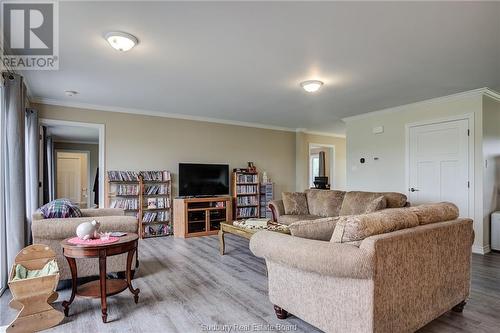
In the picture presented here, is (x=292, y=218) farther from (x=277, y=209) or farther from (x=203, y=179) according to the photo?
(x=203, y=179)

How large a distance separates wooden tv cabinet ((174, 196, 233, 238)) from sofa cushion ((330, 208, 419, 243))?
4.03 m

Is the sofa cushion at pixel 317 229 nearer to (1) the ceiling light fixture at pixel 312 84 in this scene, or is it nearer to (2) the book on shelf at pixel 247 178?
(1) the ceiling light fixture at pixel 312 84

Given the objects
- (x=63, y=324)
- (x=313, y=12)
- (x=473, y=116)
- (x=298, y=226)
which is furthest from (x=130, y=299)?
(x=473, y=116)

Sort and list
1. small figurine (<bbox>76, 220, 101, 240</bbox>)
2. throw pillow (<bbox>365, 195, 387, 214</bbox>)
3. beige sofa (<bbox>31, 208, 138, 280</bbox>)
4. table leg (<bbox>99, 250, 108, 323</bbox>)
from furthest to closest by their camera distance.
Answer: throw pillow (<bbox>365, 195, 387, 214</bbox>) < beige sofa (<bbox>31, 208, 138, 280</bbox>) < small figurine (<bbox>76, 220, 101, 240</bbox>) < table leg (<bbox>99, 250, 108, 323</bbox>)

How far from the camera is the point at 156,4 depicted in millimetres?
2193

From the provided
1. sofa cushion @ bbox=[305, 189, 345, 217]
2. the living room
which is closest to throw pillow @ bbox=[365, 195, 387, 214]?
the living room

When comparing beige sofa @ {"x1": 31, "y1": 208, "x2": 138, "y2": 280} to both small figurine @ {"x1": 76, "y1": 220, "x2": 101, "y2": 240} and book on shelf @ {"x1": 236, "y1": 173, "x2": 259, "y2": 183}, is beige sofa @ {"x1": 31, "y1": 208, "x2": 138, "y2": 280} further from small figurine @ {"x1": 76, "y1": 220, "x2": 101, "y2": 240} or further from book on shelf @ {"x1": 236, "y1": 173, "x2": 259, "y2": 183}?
book on shelf @ {"x1": 236, "y1": 173, "x2": 259, "y2": 183}

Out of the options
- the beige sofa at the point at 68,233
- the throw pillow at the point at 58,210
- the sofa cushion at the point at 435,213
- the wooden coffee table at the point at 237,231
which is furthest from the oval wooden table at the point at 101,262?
the sofa cushion at the point at 435,213

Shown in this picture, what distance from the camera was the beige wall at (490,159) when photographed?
174 inches

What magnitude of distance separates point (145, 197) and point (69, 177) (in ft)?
17.6

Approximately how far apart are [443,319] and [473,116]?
3380 millimetres

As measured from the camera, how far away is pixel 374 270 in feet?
5.56

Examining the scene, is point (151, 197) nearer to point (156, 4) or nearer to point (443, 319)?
point (156, 4)

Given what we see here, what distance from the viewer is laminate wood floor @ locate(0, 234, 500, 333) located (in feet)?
7.46
